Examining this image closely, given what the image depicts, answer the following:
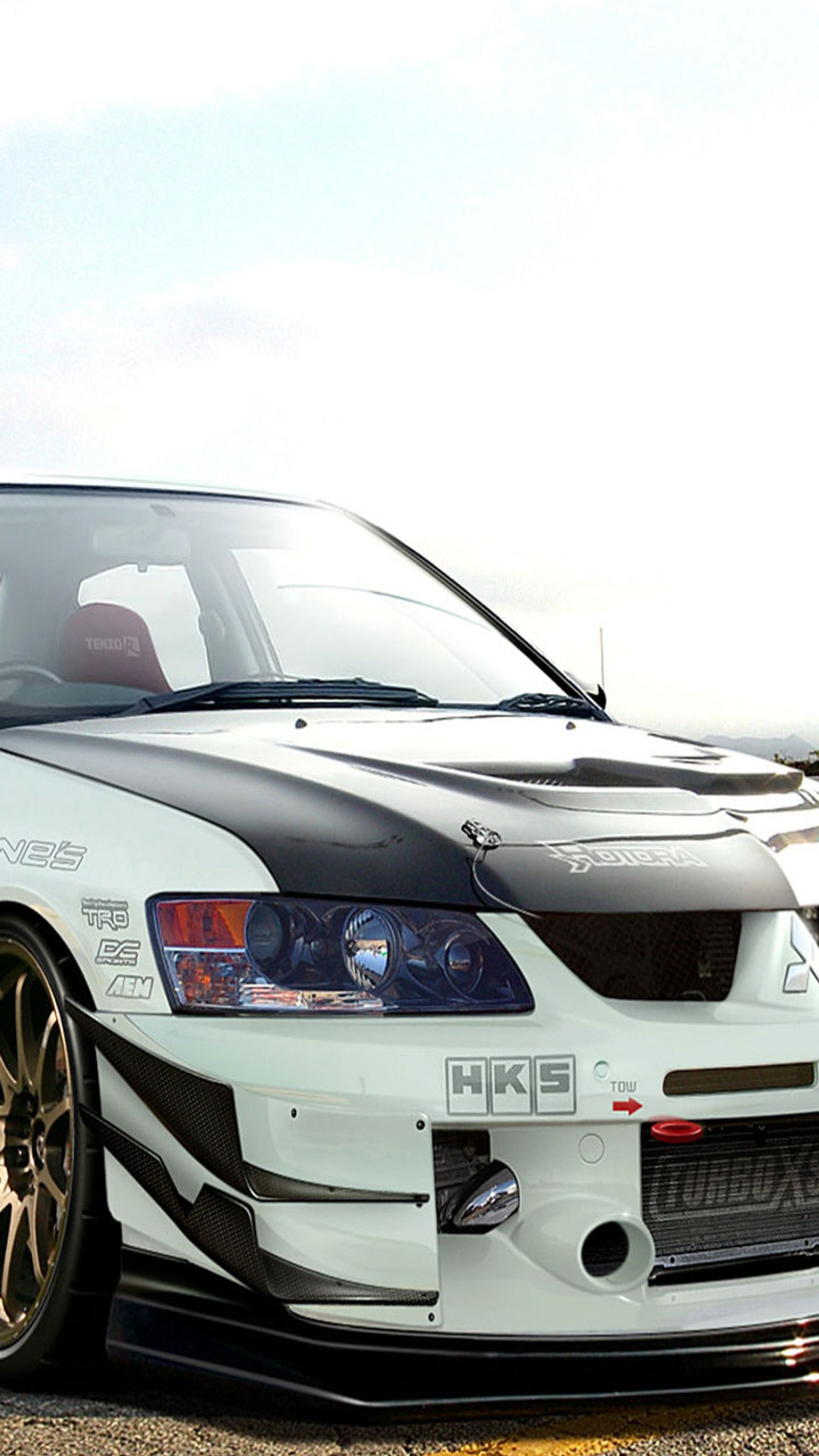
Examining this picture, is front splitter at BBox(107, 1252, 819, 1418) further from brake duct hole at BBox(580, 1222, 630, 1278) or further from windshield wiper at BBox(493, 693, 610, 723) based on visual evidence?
windshield wiper at BBox(493, 693, 610, 723)

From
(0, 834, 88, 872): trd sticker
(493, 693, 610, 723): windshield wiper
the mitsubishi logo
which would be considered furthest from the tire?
(493, 693, 610, 723): windshield wiper

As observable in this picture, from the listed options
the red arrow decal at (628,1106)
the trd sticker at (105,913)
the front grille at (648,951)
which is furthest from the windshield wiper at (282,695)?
the red arrow decal at (628,1106)

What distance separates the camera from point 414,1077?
9.71ft

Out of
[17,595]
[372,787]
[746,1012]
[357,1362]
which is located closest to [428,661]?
[17,595]

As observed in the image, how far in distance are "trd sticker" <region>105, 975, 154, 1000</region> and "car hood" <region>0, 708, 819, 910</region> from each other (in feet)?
0.89

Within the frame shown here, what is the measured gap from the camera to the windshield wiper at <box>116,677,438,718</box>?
412 cm

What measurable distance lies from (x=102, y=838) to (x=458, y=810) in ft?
2.00

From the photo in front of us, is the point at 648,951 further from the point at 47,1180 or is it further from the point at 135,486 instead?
the point at 135,486

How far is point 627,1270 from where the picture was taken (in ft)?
9.85

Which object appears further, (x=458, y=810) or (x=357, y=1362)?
(x=458, y=810)

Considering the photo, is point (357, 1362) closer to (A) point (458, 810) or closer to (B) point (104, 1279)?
(B) point (104, 1279)

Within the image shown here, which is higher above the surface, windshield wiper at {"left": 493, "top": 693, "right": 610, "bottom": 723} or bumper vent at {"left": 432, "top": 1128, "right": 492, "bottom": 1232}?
windshield wiper at {"left": 493, "top": 693, "right": 610, "bottom": 723}

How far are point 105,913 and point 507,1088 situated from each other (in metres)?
0.75

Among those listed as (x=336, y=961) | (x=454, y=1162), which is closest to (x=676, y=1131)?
(x=454, y=1162)
